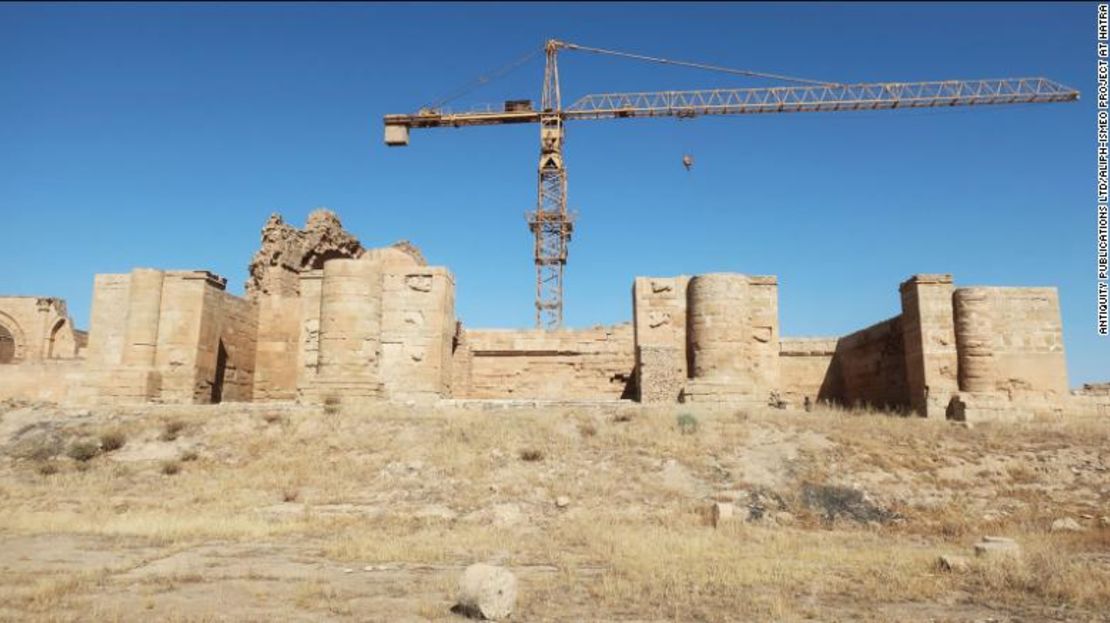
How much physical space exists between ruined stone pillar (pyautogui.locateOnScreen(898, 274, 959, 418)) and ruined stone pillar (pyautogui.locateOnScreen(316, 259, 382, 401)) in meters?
12.2

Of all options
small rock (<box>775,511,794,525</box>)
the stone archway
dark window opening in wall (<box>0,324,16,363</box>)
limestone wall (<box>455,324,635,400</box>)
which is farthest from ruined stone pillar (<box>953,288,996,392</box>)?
dark window opening in wall (<box>0,324,16,363</box>)

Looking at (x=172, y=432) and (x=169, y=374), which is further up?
(x=169, y=374)

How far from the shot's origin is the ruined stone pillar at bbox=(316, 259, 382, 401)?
17078 millimetres

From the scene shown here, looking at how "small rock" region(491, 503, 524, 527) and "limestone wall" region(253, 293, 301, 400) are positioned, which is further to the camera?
"limestone wall" region(253, 293, 301, 400)

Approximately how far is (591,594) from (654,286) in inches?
496

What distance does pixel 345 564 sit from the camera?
8.14 m

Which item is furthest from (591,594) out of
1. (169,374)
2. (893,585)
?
(169,374)

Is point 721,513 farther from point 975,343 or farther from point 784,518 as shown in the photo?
point 975,343

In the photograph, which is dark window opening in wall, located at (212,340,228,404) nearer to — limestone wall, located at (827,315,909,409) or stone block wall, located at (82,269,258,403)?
stone block wall, located at (82,269,258,403)

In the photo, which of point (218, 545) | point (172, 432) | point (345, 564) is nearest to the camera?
point (345, 564)

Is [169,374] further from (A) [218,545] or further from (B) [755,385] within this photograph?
(B) [755,385]

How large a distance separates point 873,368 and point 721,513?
410 inches

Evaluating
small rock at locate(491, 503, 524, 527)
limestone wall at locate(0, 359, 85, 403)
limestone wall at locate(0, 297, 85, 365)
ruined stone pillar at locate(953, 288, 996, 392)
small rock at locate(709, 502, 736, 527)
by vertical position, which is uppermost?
limestone wall at locate(0, 297, 85, 365)

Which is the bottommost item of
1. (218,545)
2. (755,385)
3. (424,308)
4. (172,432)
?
(218,545)
